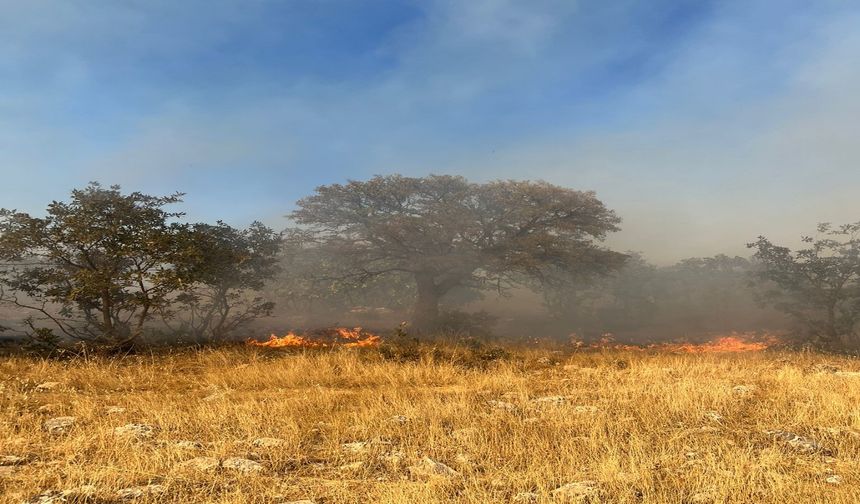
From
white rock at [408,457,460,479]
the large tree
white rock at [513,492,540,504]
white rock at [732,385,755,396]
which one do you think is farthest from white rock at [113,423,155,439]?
the large tree

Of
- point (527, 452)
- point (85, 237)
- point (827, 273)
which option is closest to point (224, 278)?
point (85, 237)

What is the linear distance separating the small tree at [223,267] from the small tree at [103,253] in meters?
0.62

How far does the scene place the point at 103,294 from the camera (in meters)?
13.9

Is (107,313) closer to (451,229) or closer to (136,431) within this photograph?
(136,431)

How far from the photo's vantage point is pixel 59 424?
21.5ft

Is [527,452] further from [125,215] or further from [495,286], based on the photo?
[495,286]

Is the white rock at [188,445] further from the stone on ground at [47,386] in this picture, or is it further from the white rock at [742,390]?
the white rock at [742,390]

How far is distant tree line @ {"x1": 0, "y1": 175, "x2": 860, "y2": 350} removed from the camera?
44.8 feet

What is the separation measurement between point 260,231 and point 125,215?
5.97 meters

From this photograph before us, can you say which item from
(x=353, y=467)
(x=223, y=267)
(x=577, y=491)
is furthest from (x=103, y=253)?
(x=577, y=491)

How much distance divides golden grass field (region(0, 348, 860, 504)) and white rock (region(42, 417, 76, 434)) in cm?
9

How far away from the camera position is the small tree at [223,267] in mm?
14883

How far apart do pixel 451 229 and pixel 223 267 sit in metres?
11.0

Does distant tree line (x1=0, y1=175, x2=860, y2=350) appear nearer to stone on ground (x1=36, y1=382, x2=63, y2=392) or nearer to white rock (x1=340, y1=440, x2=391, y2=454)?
stone on ground (x1=36, y1=382, x2=63, y2=392)
